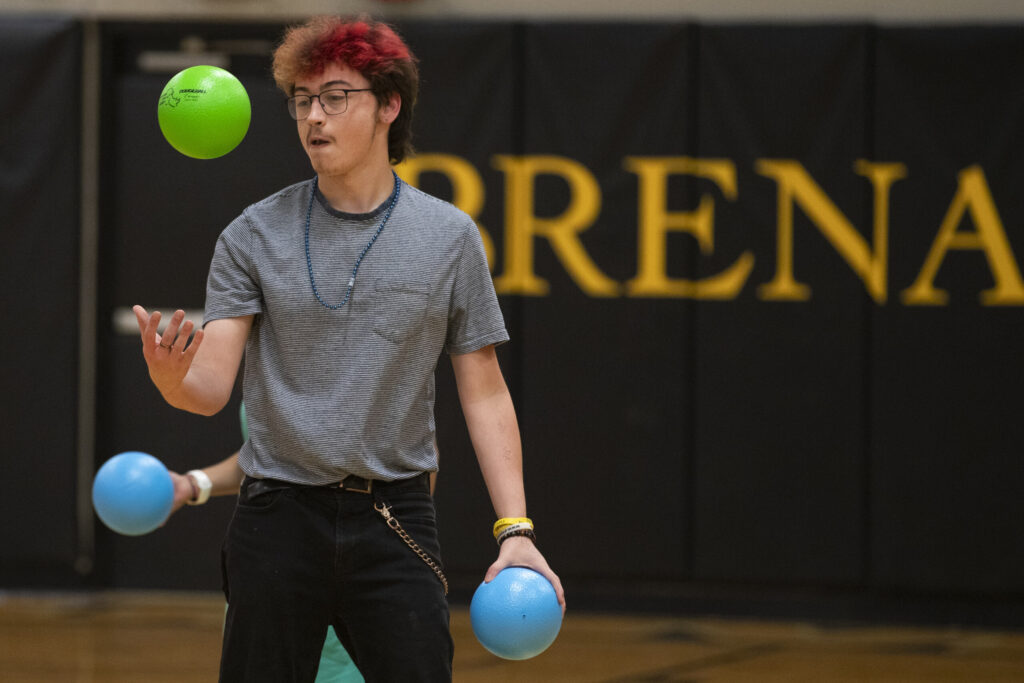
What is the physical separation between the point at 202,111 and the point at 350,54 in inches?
19.3

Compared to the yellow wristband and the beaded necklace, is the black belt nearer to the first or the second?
the yellow wristband

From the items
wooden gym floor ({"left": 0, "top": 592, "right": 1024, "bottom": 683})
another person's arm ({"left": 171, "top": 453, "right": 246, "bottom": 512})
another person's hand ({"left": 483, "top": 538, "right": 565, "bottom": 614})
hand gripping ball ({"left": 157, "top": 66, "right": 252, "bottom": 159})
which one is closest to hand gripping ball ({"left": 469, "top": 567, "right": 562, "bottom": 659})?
another person's hand ({"left": 483, "top": 538, "right": 565, "bottom": 614})

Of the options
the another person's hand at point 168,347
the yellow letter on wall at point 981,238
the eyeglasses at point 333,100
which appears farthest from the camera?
the yellow letter on wall at point 981,238

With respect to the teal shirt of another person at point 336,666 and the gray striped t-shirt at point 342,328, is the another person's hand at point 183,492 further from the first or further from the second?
the gray striped t-shirt at point 342,328

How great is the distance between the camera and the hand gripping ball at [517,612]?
216cm

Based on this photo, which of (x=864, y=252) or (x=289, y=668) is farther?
(x=864, y=252)

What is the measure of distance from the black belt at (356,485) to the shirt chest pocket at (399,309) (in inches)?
9.6

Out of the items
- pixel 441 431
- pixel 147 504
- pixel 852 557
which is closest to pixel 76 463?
pixel 441 431

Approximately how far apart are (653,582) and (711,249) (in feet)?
5.19

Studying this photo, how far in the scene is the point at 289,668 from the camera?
7.23 ft

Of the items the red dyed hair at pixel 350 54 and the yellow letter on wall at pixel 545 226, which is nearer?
the red dyed hair at pixel 350 54

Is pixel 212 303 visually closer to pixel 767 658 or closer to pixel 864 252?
pixel 767 658

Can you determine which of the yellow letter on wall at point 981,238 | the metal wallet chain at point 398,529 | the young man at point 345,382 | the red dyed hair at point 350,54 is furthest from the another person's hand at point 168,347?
the yellow letter on wall at point 981,238

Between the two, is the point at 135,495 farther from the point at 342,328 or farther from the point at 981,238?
the point at 981,238
